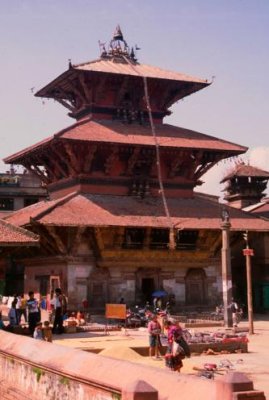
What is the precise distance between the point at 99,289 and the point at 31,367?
62.0 ft

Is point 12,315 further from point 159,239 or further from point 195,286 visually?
point 195,286

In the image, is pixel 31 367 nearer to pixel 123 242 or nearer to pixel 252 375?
pixel 252 375

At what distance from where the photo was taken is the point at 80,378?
9930 mm

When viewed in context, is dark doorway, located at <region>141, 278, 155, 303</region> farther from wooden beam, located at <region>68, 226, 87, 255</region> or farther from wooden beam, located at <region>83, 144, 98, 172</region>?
wooden beam, located at <region>83, 144, 98, 172</region>

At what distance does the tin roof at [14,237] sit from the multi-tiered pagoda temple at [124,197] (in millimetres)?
5216

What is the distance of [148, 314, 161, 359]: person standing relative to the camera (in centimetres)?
1783

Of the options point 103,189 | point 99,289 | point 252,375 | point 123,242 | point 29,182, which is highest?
point 29,182

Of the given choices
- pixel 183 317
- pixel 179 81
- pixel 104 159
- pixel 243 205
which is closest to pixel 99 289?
pixel 183 317

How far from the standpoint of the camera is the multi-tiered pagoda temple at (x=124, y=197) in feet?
101

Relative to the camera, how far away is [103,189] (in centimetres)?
3322

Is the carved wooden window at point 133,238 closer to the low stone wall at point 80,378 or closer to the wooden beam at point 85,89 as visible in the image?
the wooden beam at point 85,89

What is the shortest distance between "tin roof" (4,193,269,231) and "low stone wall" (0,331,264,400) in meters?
14.8

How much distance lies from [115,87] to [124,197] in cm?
725

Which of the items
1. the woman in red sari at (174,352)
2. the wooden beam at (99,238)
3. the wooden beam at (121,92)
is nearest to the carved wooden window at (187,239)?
the wooden beam at (99,238)
